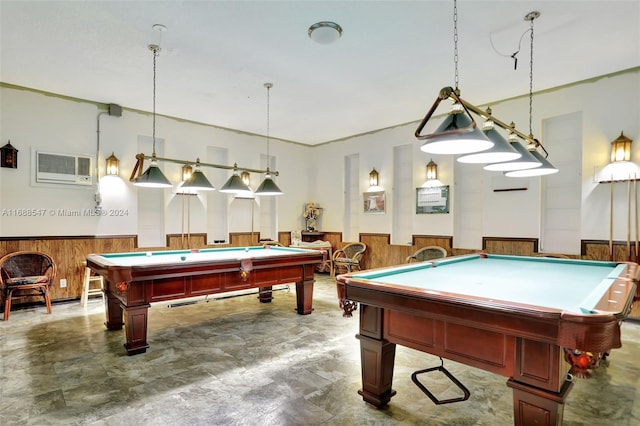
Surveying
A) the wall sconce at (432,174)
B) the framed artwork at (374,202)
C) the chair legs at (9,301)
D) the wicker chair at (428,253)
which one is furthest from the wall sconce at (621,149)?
the chair legs at (9,301)

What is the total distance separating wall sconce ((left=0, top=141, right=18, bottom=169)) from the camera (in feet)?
15.6

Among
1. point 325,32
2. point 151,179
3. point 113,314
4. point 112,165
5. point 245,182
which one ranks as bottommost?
point 113,314

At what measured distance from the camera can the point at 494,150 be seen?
247cm

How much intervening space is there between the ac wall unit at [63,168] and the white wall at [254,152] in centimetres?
11

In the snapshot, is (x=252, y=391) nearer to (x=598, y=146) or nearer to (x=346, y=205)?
(x=598, y=146)

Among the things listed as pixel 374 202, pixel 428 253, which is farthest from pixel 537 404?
pixel 374 202

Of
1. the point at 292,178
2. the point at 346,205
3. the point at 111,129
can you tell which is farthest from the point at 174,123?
the point at 346,205

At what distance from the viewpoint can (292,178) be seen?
26.7 feet

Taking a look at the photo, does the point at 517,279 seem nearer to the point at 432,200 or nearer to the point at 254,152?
the point at 432,200

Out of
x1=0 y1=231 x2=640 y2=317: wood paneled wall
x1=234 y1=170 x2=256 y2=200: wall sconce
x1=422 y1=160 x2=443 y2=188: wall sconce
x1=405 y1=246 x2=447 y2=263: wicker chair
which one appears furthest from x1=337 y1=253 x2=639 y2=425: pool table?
x1=234 y1=170 x2=256 y2=200: wall sconce

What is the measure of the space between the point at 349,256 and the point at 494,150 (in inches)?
204

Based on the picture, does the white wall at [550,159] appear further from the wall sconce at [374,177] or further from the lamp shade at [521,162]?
the lamp shade at [521,162]

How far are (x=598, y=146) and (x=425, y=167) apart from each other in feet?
8.07

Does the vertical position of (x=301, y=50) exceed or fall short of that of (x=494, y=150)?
it exceeds it
